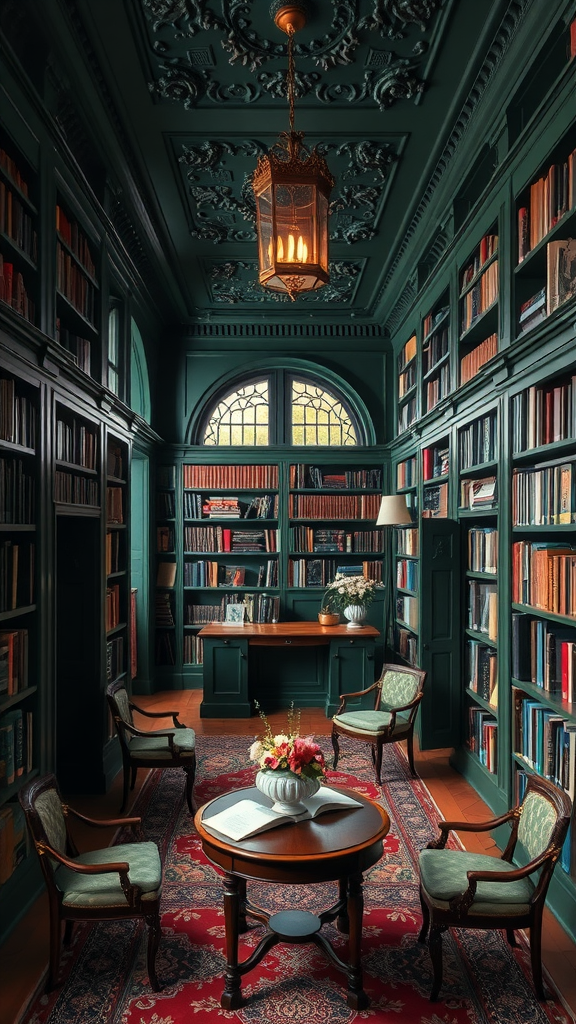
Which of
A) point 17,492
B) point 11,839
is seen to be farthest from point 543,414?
point 11,839

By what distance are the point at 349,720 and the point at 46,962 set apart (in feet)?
9.56

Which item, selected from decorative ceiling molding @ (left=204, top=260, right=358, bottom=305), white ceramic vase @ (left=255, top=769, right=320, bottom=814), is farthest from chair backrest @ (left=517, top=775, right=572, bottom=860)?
decorative ceiling molding @ (left=204, top=260, right=358, bottom=305)

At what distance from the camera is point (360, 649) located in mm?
7148

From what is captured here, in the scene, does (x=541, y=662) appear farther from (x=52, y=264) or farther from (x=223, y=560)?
(x=223, y=560)

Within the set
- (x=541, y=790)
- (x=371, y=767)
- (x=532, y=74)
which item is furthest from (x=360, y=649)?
(x=532, y=74)

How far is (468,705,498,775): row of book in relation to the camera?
4742 mm

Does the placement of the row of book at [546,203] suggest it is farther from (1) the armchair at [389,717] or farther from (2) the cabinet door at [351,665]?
(2) the cabinet door at [351,665]

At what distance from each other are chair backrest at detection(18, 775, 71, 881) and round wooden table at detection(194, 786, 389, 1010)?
2.12ft

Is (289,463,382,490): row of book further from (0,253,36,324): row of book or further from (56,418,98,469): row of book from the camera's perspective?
(0,253,36,324): row of book

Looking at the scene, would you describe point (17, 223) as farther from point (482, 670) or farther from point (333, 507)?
point (333, 507)

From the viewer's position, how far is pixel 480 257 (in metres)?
4.99

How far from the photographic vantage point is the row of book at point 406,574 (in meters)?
7.05

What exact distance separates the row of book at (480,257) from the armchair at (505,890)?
3.43 metres

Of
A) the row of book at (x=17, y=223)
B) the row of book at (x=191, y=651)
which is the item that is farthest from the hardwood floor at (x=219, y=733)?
the row of book at (x=17, y=223)
